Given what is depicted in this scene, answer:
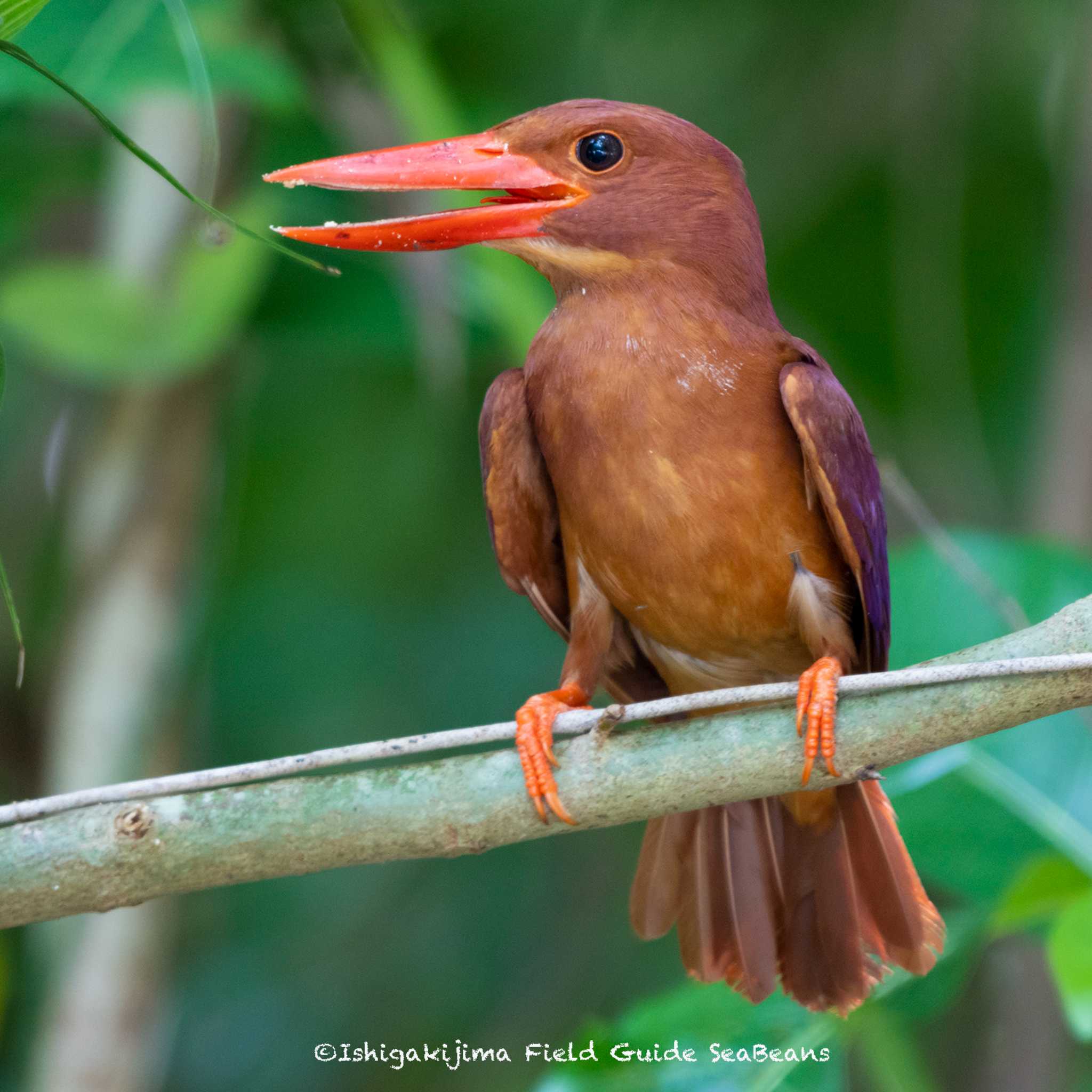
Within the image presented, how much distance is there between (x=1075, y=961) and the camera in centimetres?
160

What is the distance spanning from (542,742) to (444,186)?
0.62 m

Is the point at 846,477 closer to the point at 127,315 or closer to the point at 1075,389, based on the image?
the point at 127,315

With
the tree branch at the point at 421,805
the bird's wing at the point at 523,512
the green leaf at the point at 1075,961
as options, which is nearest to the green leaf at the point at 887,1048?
the green leaf at the point at 1075,961

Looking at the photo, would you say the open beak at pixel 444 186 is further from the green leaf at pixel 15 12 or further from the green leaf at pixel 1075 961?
the green leaf at pixel 1075 961

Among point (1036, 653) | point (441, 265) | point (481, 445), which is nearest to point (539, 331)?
point (481, 445)

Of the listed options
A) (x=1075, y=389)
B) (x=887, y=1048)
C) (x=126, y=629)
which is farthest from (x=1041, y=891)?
(x=126, y=629)

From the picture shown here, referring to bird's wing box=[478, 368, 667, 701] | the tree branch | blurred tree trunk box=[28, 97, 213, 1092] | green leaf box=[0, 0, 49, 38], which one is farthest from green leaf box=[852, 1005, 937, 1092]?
green leaf box=[0, 0, 49, 38]

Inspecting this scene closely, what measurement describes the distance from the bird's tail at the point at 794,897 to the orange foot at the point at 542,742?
0.76 ft

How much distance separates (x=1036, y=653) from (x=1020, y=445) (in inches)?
86.4

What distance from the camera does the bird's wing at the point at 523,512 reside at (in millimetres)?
1817

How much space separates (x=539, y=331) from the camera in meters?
1.79

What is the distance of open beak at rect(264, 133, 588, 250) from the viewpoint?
1.40m

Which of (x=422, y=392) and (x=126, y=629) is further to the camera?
(x=422, y=392)

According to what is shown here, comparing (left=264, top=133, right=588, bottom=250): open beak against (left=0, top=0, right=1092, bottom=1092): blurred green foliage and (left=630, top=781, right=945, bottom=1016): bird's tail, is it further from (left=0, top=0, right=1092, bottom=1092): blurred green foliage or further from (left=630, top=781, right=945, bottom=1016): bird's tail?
(left=630, top=781, right=945, bottom=1016): bird's tail
